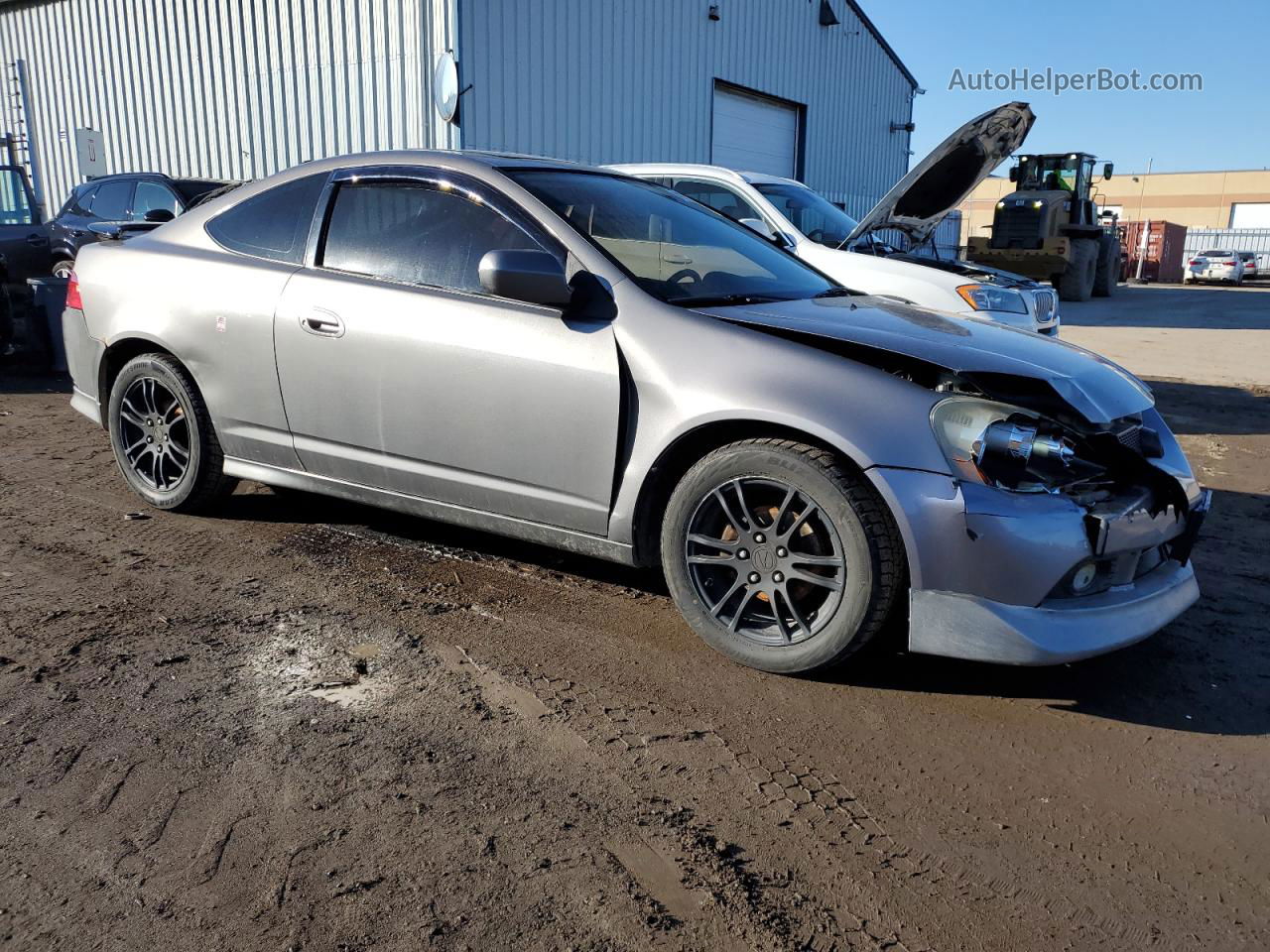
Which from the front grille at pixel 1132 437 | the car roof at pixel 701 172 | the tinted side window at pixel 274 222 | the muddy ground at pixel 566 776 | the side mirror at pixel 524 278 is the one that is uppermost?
the car roof at pixel 701 172

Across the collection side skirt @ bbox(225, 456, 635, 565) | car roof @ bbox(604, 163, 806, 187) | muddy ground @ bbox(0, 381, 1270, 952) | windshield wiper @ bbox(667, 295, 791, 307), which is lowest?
muddy ground @ bbox(0, 381, 1270, 952)

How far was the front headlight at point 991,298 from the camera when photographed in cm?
657

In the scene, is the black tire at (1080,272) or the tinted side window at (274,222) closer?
the tinted side window at (274,222)

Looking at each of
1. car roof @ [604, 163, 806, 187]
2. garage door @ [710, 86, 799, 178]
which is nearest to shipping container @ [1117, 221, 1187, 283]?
garage door @ [710, 86, 799, 178]

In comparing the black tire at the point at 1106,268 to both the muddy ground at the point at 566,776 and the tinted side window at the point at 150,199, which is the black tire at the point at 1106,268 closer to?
the tinted side window at the point at 150,199

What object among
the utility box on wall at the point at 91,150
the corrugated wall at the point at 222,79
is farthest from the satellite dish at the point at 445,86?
the utility box on wall at the point at 91,150

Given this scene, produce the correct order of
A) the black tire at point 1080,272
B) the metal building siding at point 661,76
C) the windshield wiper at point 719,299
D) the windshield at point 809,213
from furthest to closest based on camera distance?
the black tire at point 1080,272
the metal building siding at point 661,76
the windshield at point 809,213
the windshield wiper at point 719,299

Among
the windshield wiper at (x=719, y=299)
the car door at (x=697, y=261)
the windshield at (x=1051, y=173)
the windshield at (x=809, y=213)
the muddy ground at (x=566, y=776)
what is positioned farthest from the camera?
the windshield at (x=1051, y=173)

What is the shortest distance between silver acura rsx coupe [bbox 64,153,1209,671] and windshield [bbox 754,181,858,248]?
3391 millimetres

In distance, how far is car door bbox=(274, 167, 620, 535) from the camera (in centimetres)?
325

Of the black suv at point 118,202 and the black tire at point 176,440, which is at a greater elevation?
the black suv at point 118,202

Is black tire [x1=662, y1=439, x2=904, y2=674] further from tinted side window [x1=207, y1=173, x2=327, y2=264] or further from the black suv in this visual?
the black suv

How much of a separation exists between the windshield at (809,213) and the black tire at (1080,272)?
50.8 ft

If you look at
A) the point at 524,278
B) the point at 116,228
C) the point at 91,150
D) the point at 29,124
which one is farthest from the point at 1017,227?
the point at 524,278
